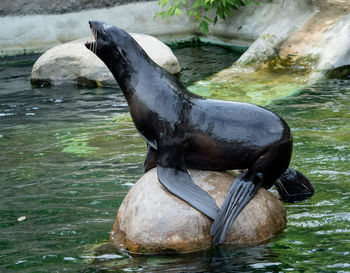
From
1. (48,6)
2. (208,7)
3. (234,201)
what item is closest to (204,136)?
(234,201)

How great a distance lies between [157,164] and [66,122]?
13.3 feet

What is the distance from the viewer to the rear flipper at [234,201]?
4.14 meters

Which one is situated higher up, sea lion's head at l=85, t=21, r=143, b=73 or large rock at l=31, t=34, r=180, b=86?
sea lion's head at l=85, t=21, r=143, b=73

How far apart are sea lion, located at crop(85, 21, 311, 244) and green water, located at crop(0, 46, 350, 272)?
486 millimetres

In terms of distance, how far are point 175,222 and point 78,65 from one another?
7.09 m

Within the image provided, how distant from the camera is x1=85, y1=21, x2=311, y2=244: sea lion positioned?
445 centimetres

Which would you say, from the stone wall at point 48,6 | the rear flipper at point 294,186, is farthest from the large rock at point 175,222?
the stone wall at point 48,6

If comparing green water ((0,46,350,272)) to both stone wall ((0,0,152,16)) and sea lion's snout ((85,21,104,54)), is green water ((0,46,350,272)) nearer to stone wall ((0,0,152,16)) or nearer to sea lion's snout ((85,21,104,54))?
sea lion's snout ((85,21,104,54))

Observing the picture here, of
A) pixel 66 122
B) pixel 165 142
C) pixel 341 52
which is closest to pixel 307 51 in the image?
pixel 341 52

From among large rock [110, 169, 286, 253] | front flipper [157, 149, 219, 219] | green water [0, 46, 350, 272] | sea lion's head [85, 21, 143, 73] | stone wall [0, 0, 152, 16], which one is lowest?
green water [0, 46, 350, 272]

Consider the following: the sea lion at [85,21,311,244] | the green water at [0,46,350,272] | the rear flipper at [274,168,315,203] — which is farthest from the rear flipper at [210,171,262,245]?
the rear flipper at [274,168,315,203]

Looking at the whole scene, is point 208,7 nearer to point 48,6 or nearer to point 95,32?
point 48,6

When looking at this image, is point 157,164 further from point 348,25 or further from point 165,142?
point 348,25

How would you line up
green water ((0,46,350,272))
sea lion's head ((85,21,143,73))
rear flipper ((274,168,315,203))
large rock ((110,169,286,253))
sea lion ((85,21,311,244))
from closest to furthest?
green water ((0,46,350,272)) < large rock ((110,169,286,253)) < sea lion ((85,21,311,244)) < sea lion's head ((85,21,143,73)) < rear flipper ((274,168,315,203))
